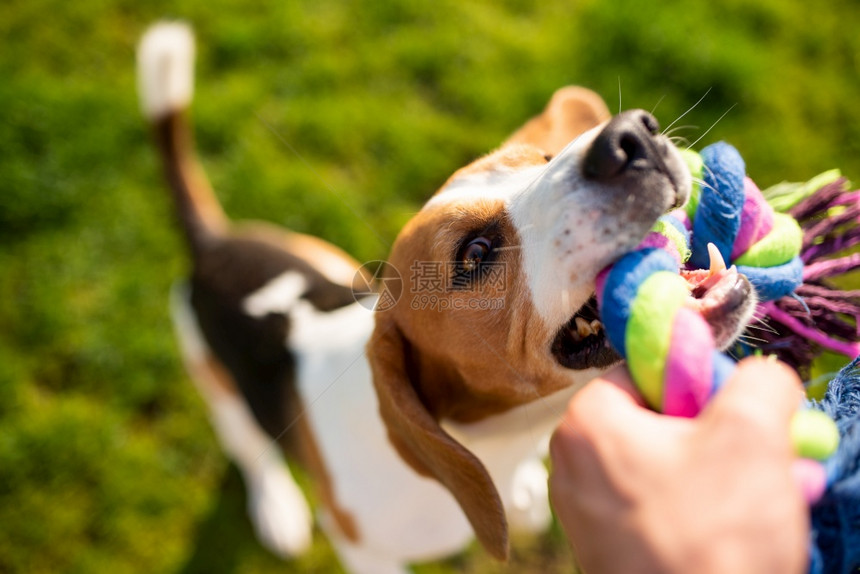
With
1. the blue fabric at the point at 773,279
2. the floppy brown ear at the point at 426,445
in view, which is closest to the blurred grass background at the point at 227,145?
the floppy brown ear at the point at 426,445

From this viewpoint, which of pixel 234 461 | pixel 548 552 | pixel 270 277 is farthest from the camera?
pixel 234 461

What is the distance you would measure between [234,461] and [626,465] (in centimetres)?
311

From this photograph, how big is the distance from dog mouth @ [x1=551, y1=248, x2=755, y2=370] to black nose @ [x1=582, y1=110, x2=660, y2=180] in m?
0.29

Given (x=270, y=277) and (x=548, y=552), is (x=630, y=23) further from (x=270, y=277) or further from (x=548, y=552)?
(x=548, y=552)

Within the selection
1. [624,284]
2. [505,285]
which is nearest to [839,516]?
[624,284]

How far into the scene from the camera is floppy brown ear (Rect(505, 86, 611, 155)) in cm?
225

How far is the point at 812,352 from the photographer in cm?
182

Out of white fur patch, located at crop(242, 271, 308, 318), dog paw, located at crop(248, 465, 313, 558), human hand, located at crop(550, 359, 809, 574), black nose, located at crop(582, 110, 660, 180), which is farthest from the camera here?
dog paw, located at crop(248, 465, 313, 558)

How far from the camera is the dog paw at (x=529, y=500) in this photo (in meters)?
2.61

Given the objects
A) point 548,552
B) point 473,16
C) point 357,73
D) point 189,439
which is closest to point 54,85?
point 357,73

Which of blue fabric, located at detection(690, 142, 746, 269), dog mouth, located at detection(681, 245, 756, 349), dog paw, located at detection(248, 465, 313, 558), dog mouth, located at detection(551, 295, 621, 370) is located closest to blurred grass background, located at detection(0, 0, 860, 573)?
dog paw, located at detection(248, 465, 313, 558)

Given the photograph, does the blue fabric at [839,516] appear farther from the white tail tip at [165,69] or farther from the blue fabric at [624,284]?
the white tail tip at [165,69]

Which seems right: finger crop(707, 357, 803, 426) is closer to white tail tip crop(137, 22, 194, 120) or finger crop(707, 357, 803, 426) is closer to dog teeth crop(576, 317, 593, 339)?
dog teeth crop(576, 317, 593, 339)

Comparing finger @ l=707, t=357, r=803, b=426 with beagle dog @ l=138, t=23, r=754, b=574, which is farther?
beagle dog @ l=138, t=23, r=754, b=574
